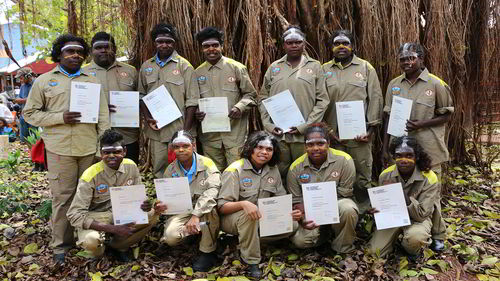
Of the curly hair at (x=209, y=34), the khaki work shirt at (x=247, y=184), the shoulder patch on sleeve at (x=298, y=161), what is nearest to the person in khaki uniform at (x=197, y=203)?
the khaki work shirt at (x=247, y=184)

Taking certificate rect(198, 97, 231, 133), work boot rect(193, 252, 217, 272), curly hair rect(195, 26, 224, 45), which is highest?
curly hair rect(195, 26, 224, 45)

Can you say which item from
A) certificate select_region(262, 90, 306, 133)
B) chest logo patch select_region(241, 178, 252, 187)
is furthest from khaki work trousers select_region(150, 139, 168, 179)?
certificate select_region(262, 90, 306, 133)

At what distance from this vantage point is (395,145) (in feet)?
12.3

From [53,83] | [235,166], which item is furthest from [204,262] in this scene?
[53,83]

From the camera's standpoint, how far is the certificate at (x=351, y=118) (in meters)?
4.08

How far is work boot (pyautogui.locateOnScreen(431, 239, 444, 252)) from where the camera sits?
382 cm

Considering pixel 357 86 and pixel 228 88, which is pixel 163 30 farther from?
pixel 357 86

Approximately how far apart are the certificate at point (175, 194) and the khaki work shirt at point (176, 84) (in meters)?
0.81

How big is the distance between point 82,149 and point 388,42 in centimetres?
349

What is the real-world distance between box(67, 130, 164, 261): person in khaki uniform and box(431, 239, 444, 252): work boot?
246 centimetres

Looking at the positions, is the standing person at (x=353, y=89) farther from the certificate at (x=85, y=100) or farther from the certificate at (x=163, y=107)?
the certificate at (x=85, y=100)

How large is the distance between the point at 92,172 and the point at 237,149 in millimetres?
1407

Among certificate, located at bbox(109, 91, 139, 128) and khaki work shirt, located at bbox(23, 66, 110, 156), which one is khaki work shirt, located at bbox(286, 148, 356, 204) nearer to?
certificate, located at bbox(109, 91, 139, 128)

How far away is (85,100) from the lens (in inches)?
150
